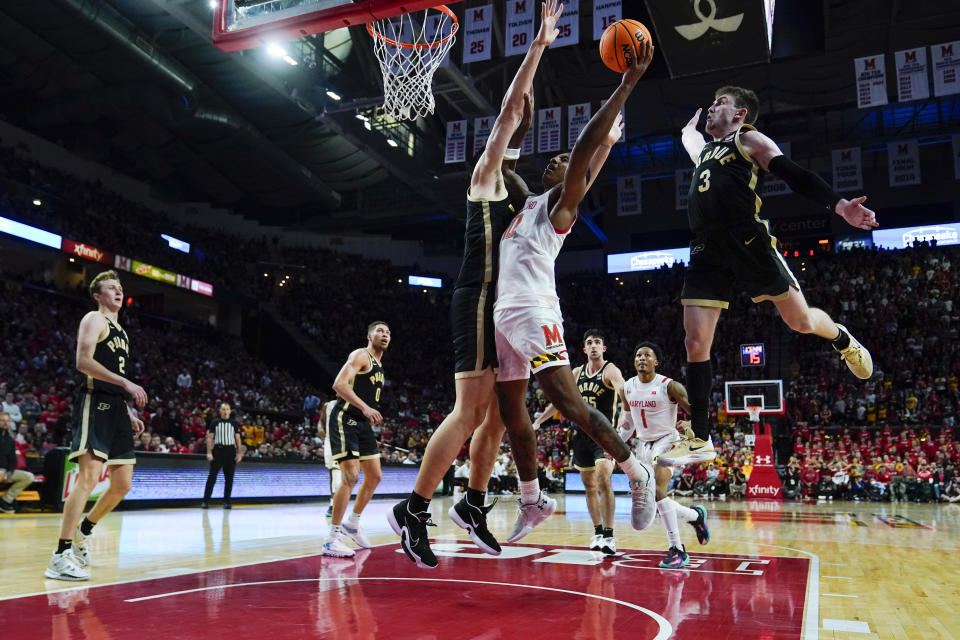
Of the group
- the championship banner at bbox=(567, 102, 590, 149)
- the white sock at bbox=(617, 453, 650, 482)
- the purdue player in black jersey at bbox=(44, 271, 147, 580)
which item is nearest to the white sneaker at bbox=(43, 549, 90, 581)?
the purdue player in black jersey at bbox=(44, 271, 147, 580)

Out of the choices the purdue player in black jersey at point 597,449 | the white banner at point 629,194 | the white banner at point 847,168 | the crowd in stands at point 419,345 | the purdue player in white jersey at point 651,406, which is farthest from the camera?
the white banner at point 629,194

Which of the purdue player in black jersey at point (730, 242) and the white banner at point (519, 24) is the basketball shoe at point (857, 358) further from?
the white banner at point (519, 24)

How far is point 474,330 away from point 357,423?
343cm

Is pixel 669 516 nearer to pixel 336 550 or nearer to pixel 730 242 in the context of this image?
pixel 730 242

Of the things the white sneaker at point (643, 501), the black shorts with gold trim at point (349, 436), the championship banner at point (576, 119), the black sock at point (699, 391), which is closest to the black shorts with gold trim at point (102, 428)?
the black shorts with gold trim at point (349, 436)

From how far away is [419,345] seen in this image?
34.3m

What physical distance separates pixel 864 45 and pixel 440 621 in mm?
24146

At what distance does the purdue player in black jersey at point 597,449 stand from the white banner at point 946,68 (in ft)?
50.7

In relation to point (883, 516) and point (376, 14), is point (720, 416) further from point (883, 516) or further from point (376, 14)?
point (376, 14)

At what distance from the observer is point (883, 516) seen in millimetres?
13773

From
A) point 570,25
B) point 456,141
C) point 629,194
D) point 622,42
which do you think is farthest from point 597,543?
point 629,194

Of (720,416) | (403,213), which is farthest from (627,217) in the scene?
(720,416)

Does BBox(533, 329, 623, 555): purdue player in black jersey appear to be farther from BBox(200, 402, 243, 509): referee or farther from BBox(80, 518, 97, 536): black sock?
BBox(200, 402, 243, 509): referee

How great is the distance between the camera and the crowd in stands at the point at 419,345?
20453mm
